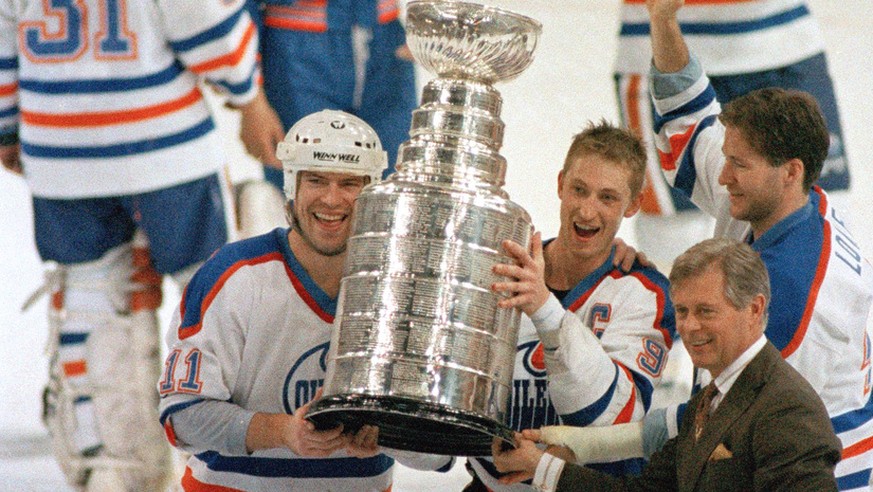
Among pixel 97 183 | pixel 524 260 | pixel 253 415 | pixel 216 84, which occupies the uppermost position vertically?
pixel 216 84

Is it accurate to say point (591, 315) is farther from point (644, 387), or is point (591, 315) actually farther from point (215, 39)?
point (215, 39)

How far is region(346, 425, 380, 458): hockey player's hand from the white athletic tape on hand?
0.95ft

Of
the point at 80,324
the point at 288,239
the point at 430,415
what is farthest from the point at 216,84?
the point at 430,415

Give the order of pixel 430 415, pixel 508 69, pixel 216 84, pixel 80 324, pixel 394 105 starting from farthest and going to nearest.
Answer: pixel 394 105 < pixel 216 84 < pixel 80 324 < pixel 508 69 < pixel 430 415

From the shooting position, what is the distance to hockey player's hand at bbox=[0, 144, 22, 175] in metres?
4.63

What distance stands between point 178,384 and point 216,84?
6.61ft

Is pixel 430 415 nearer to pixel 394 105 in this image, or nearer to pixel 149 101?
pixel 149 101

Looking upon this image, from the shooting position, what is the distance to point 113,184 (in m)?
4.43

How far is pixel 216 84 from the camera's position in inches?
185

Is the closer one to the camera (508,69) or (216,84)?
(508,69)

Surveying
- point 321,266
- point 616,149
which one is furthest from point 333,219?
point 616,149

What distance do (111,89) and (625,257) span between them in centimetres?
200

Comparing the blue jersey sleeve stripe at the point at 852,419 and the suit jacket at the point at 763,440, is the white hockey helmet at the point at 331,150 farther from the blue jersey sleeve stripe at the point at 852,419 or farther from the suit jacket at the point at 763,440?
the blue jersey sleeve stripe at the point at 852,419

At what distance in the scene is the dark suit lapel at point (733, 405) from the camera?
2.33 metres
